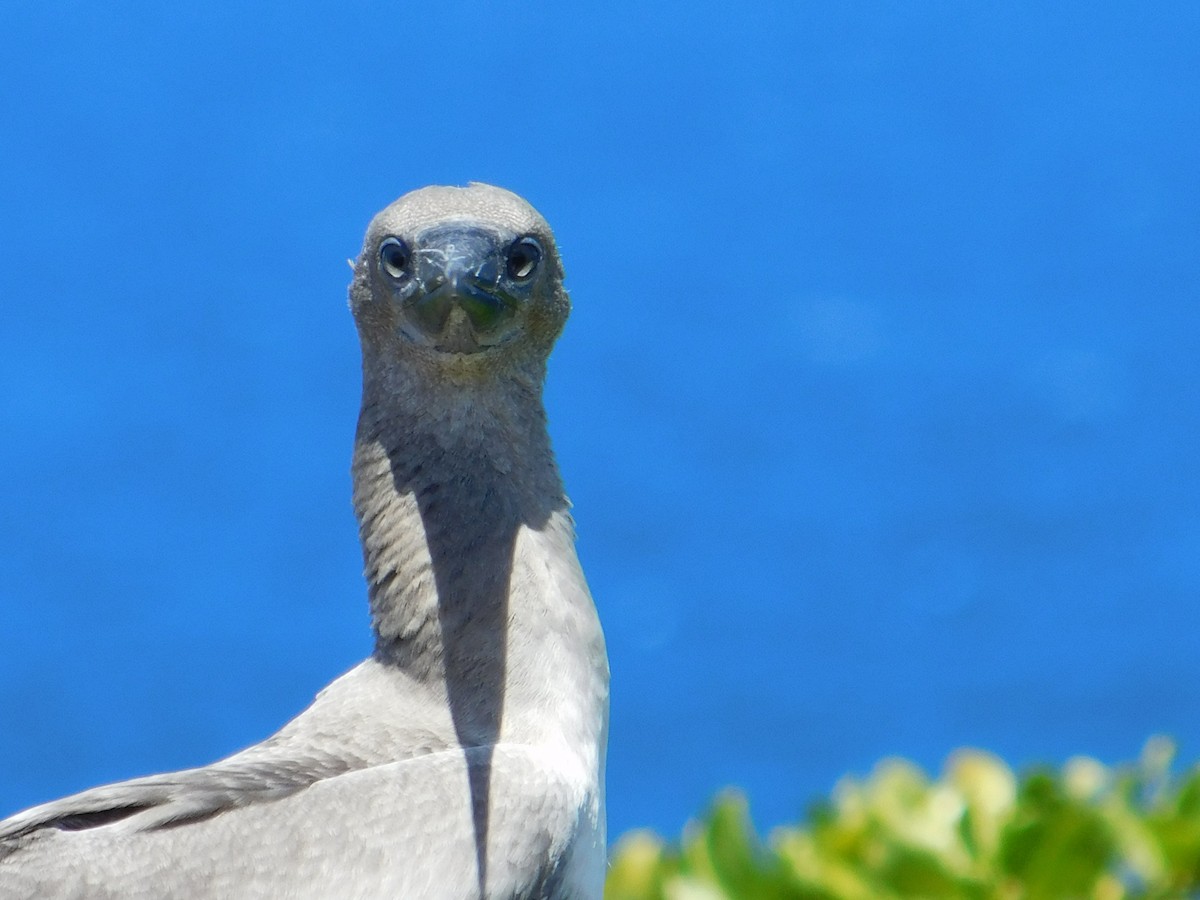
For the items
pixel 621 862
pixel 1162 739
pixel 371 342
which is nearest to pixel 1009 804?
pixel 1162 739

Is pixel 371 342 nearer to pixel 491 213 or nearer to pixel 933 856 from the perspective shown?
pixel 491 213

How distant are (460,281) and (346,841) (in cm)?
76

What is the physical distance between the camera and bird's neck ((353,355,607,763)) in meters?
2.41

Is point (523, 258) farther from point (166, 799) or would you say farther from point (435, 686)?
point (166, 799)

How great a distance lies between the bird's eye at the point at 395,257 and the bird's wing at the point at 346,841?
27.5 inches

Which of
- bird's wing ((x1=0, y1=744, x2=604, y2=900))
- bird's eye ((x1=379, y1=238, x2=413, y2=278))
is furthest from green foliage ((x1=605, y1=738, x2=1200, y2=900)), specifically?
bird's eye ((x1=379, y1=238, x2=413, y2=278))

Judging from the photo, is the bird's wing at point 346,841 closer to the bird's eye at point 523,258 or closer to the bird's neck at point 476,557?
the bird's neck at point 476,557

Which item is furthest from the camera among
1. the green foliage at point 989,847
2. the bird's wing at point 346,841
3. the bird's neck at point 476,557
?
the bird's neck at point 476,557

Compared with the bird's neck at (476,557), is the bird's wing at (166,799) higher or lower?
lower

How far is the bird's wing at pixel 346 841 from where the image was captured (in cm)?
210

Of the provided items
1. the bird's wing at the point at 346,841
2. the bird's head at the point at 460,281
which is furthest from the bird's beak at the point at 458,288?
the bird's wing at the point at 346,841

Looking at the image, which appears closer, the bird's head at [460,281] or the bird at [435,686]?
the bird at [435,686]

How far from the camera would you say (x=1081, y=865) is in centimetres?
198

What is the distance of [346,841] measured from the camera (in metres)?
2.14
